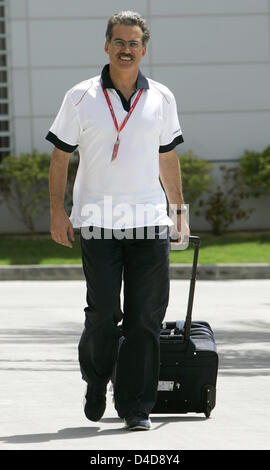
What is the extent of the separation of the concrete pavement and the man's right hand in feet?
2.97

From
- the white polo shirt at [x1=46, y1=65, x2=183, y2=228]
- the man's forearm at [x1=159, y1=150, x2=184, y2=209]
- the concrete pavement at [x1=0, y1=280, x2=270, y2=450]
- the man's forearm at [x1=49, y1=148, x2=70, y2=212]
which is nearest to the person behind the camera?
the concrete pavement at [x1=0, y1=280, x2=270, y2=450]

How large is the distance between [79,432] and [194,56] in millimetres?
15644

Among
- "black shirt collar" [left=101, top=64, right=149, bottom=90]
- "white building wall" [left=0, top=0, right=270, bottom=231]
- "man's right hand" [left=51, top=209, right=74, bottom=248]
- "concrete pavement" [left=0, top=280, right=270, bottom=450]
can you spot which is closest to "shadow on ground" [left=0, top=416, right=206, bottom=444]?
"concrete pavement" [left=0, top=280, right=270, bottom=450]

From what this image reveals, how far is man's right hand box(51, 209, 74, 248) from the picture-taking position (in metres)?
6.08

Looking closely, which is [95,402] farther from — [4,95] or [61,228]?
[4,95]

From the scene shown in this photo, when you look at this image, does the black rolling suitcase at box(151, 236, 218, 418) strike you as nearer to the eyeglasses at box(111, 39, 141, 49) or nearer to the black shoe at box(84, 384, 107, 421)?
the black shoe at box(84, 384, 107, 421)

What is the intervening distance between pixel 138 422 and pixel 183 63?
51.2ft

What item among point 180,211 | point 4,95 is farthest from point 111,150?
point 4,95

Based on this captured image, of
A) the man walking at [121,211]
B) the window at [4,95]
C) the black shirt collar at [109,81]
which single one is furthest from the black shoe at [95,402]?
the window at [4,95]

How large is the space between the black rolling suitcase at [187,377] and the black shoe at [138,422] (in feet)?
1.13

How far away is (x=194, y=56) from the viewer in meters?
21.2

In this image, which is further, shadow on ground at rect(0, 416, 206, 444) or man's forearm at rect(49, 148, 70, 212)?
man's forearm at rect(49, 148, 70, 212)

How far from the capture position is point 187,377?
641 centimetres
